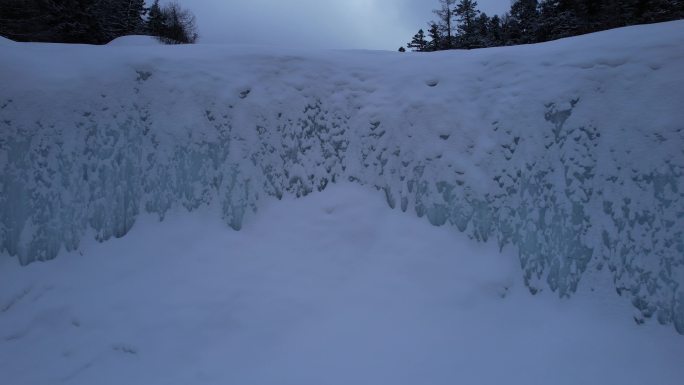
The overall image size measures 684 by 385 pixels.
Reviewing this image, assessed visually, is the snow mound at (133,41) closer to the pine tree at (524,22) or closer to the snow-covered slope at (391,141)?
the snow-covered slope at (391,141)

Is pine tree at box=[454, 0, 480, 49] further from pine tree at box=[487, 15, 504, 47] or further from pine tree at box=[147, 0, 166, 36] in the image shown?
pine tree at box=[147, 0, 166, 36]

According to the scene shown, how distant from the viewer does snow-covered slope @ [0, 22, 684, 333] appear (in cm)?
431

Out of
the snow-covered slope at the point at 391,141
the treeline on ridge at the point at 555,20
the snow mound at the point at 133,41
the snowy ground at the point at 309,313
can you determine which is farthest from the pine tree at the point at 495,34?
the snowy ground at the point at 309,313

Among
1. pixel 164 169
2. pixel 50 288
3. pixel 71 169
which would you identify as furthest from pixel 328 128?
pixel 50 288

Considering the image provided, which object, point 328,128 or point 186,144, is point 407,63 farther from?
point 186,144

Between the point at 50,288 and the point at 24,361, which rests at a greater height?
the point at 50,288

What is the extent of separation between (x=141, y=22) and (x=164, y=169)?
2338cm

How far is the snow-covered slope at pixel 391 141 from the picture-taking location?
431 cm

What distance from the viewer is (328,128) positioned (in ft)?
19.2

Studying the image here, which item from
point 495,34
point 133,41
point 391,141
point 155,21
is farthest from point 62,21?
point 495,34

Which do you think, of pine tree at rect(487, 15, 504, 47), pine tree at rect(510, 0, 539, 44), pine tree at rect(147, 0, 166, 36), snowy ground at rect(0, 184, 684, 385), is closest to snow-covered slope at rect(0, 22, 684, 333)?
snowy ground at rect(0, 184, 684, 385)

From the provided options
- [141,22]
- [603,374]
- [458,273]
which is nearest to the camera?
[603,374]

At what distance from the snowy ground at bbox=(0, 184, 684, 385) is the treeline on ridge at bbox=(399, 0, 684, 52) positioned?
16476mm

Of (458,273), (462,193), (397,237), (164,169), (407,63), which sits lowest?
(458,273)
